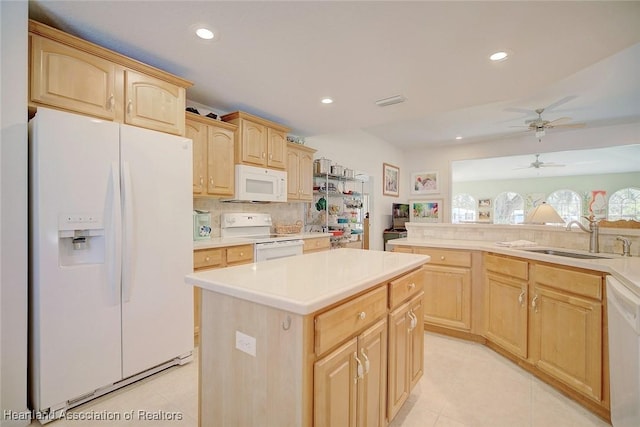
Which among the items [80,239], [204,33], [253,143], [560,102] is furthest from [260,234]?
[560,102]

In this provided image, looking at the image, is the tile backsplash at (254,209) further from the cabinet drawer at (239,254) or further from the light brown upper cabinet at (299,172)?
the cabinet drawer at (239,254)

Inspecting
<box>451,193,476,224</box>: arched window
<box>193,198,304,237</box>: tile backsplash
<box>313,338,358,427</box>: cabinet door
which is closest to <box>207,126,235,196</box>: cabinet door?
<box>193,198,304,237</box>: tile backsplash

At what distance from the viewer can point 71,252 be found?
5.74 ft

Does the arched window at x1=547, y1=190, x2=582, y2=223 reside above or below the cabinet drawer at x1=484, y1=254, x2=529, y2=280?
above

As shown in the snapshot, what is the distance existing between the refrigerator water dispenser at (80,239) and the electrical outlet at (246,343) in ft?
4.26

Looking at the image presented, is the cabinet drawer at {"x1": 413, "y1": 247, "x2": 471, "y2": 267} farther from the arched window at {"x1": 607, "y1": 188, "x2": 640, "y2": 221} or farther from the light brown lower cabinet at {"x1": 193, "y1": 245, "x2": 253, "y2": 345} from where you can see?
the arched window at {"x1": 607, "y1": 188, "x2": 640, "y2": 221}

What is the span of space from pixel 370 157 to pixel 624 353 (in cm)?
502

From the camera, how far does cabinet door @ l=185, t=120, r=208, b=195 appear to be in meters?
2.86

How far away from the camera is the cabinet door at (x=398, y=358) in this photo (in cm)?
145

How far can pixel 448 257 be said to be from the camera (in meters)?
2.77

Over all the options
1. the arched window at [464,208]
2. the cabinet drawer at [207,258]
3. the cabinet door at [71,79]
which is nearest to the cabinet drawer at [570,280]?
the cabinet drawer at [207,258]

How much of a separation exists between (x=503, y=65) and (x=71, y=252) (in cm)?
341

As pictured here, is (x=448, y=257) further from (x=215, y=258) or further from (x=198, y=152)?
(x=198, y=152)

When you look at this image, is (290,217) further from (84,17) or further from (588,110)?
(588,110)
